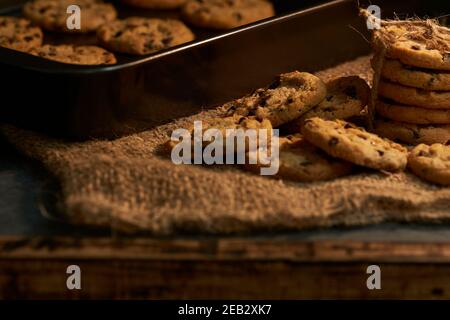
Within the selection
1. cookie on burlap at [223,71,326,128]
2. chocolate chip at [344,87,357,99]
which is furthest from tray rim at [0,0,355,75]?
chocolate chip at [344,87,357,99]

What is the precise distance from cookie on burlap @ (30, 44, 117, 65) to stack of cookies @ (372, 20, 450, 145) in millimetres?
683

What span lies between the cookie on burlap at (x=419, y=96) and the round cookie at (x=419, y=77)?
0.01m

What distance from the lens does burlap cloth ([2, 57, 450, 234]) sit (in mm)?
1409

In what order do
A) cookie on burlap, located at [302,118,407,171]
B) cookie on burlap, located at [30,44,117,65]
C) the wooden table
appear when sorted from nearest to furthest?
the wooden table
cookie on burlap, located at [302,118,407,171]
cookie on burlap, located at [30,44,117,65]

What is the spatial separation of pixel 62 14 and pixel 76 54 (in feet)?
0.92

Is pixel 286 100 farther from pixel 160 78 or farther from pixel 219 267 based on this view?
pixel 219 267

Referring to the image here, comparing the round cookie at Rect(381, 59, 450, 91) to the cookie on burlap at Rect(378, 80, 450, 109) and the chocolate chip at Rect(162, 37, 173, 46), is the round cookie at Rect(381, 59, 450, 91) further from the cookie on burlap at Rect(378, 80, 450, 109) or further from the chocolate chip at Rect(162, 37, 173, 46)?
the chocolate chip at Rect(162, 37, 173, 46)

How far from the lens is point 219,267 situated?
1360 mm

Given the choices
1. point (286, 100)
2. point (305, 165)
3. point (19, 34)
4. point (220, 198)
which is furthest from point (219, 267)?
point (19, 34)

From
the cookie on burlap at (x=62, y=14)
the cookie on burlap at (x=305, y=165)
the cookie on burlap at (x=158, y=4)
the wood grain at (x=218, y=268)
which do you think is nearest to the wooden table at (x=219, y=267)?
the wood grain at (x=218, y=268)

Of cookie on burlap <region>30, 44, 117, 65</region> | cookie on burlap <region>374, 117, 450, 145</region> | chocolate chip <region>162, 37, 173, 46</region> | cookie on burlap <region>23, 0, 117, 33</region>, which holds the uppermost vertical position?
cookie on burlap <region>23, 0, 117, 33</region>

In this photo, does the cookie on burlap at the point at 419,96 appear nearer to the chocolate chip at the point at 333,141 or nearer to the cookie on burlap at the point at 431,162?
the cookie on burlap at the point at 431,162
